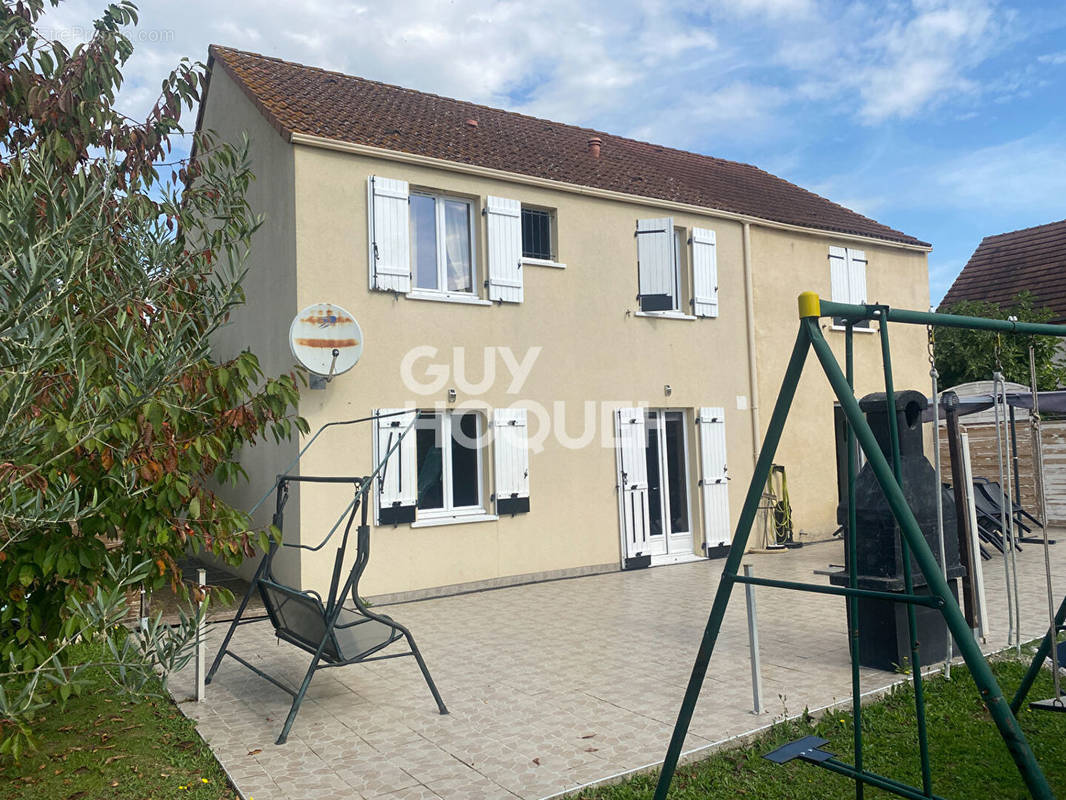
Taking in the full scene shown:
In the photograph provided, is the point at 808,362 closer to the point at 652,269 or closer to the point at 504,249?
the point at 652,269

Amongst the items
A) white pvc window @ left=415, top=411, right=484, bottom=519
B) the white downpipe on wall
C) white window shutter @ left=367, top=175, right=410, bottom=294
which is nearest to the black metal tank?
white pvc window @ left=415, top=411, right=484, bottom=519

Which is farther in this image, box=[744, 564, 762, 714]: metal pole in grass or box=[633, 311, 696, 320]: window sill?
box=[633, 311, 696, 320]: window sill

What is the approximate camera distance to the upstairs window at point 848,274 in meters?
13.9

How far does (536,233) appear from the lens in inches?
428

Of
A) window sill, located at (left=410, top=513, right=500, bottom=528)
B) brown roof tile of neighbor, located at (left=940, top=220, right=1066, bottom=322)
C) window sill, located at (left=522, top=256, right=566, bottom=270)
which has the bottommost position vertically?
window sill, located at (left=410, top=513, right=500, bottom=528)

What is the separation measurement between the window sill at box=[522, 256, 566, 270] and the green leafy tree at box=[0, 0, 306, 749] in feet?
17.3

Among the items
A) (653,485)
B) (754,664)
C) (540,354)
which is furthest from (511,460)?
(754,664)

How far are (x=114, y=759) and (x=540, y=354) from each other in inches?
273

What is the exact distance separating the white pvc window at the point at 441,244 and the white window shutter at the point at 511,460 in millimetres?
1679

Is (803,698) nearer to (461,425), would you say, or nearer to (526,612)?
(526,612)

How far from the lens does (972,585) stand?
6219mm

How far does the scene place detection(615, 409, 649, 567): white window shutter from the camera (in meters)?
10.9

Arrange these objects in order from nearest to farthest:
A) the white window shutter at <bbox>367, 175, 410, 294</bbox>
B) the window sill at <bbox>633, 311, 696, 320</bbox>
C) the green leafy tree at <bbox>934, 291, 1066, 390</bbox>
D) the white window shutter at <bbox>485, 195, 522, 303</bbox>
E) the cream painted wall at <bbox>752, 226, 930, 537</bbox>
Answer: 1. the white window shutter at <bbox>367, 175, 410, 294</bbox>
2. the white window shutter at <bbox>485, 195, 522, 303</bbox>
3. the window sill at <bbox>633, 311, 696, 320</bbox>
4. the cream painted wall at <bbox>752, 226, 930, 537</bbox>
5. the green leafy tree at <bbox>934, 291, 1066, 390</bbox>

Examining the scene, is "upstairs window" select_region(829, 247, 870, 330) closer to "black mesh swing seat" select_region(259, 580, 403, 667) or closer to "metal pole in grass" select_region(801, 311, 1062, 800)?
"black mesh swing seat" select_region(259, 580, 403, 667)
